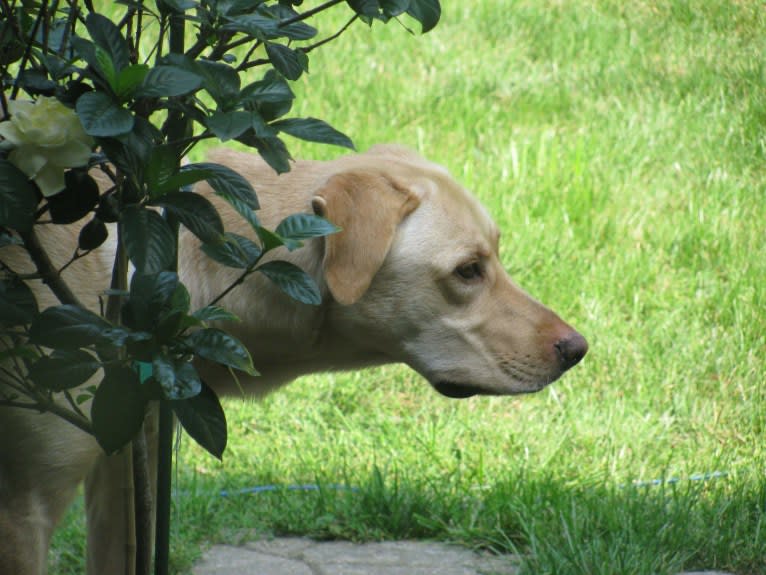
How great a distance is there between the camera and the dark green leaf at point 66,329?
1.66 meters

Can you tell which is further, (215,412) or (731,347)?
(731,347)

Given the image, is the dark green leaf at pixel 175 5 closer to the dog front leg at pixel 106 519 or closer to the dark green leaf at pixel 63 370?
the dark green leaf at pixel 63 370

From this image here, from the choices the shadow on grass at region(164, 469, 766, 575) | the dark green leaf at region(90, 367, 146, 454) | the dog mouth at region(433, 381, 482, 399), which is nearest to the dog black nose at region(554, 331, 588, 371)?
the dog mouth at region(433, 381, 482, 399)

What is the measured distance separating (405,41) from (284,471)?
3.91 meters

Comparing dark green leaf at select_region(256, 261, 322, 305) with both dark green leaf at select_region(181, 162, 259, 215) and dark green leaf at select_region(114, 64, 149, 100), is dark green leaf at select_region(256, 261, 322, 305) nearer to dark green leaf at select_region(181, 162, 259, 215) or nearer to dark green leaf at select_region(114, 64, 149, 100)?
dark green leaf at select_region(181, 162, 259, 215)

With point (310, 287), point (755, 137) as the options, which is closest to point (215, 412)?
point (310, 287)

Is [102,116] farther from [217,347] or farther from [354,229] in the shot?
[354,229]

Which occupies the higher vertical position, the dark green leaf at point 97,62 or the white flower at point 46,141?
the dark green leaf at point 97,62

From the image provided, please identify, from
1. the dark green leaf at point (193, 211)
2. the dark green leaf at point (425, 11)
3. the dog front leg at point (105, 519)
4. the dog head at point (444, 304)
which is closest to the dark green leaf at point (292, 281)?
the dark green leaf at point (193, 211)

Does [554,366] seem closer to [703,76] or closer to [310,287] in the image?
[310,287]

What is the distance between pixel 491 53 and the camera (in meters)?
7.09

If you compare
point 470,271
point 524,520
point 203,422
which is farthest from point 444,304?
point 203,422

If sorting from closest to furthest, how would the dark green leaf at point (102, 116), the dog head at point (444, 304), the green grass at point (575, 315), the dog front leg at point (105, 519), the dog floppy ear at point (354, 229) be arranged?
1. the dark green leaf at point (102, 116)
2. the dog floppy ear at point (354, 229)
3. the dog head at point (444, 304)
4. the dog front leg at point (105, 519)
5. the green grass at point (575, 315)

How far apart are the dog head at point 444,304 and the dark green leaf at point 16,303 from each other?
3.69ft
